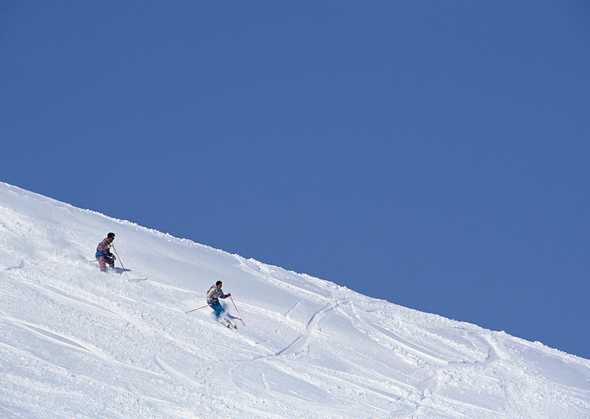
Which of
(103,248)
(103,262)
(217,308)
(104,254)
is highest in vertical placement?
(103,248)

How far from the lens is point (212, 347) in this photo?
27672 mm

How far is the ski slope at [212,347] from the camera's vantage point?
78.7 feet

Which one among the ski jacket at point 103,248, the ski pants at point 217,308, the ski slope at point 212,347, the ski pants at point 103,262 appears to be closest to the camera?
the ski slope at point 212,347

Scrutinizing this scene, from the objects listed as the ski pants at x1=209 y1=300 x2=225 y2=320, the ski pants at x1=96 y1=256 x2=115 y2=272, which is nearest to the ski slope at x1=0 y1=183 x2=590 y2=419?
the ski pants at x1=209 y1=300 x2=225 y2=320

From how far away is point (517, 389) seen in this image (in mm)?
29781

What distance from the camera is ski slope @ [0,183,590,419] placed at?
24.0 meters

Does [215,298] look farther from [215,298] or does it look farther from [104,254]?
[104,254]

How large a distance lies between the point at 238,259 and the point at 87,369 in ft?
44.8

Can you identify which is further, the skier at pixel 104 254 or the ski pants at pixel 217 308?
the skier at pixel 104 254

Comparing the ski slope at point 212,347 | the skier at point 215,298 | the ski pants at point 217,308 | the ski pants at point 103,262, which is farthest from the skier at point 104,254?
the ski pants at point 217,308

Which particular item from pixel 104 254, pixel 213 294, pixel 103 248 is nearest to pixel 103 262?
pixel 104 254

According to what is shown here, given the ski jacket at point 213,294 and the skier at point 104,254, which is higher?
the skier at point 104,254

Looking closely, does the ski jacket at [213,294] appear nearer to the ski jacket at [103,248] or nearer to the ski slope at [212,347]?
the ski slope at [212,347]

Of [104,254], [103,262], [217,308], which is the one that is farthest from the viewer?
[104,254]
